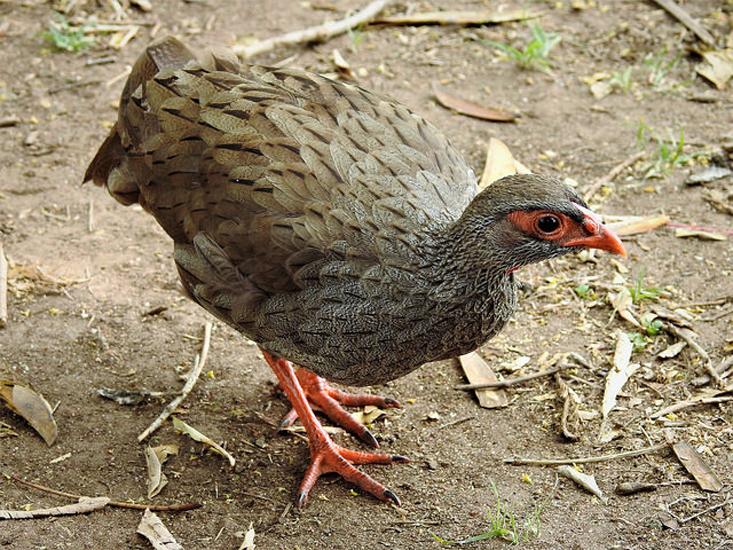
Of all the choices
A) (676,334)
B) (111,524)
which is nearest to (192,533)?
(111,524)

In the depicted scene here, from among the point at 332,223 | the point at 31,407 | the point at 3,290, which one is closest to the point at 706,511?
the point at 332,223

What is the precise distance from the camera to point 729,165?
642cm

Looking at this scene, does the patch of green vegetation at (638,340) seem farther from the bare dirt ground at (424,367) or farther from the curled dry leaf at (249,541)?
the curled dry leaf at (249,541)

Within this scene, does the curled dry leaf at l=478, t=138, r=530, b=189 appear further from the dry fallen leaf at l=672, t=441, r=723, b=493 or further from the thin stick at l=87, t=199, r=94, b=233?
the thin stick at l=87, t=199, r=94, b=233

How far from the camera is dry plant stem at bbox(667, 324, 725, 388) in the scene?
494 centimetres

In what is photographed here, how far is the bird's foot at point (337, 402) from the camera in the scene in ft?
16.8

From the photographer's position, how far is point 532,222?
13.2 feet

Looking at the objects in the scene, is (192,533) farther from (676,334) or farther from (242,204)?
(676,334)

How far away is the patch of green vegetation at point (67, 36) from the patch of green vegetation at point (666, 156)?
15.2 ft

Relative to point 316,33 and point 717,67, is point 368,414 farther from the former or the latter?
point 717,67

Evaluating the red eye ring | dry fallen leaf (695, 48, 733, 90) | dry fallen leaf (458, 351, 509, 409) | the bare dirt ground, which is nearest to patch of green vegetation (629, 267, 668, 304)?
the bare dirt ground

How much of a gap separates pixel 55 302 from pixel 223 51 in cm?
190

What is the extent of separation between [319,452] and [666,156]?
132 inches

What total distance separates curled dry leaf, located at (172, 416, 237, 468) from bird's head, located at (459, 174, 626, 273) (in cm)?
179
